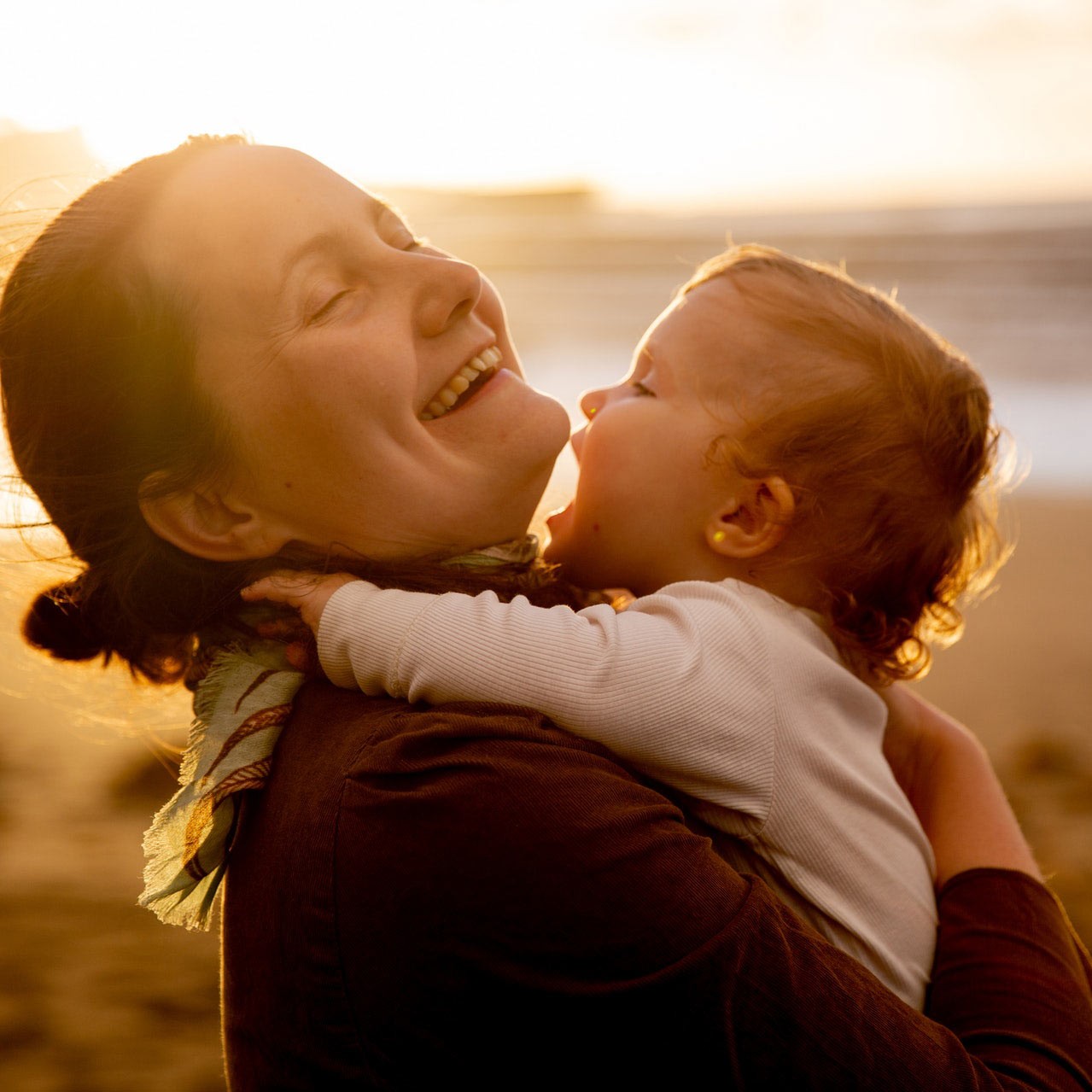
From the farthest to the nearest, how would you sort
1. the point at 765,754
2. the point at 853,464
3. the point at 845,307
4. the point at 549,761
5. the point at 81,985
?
the point at 81,985
the point at 845,307
the point at 853,464
the point at 765,754
the point at 549,761

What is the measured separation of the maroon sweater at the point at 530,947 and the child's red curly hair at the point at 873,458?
33.9 inches

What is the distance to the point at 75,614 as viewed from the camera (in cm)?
192

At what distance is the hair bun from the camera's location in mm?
1926

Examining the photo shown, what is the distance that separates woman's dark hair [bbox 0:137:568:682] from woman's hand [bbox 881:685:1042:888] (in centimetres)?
90

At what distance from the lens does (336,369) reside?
168 centimetres

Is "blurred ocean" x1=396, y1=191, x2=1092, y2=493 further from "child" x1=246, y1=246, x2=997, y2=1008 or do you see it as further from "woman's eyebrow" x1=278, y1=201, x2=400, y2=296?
"woman's eyebrow" x1=278, y1=201, x2=400, y2=296

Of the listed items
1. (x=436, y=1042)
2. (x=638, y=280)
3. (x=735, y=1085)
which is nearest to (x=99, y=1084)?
(x=436, y=1042)

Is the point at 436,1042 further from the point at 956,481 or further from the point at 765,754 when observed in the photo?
the point at 956,481

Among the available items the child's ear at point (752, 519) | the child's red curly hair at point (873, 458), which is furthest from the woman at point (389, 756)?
the child's ear at point (752, 519)

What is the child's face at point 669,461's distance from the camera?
2.14 metres

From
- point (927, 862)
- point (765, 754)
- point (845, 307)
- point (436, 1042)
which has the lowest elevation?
point (927, 862)

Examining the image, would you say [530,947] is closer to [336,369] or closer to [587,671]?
[587,671]

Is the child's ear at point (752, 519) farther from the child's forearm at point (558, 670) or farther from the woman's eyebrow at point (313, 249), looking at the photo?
the woman's eyebrow at point (313, 249)

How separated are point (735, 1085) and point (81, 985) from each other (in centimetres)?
281
